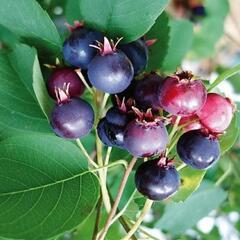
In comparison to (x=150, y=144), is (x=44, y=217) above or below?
below

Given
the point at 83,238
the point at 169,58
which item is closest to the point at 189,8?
the point at 169,58

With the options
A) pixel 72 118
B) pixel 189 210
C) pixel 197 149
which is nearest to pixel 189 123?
pixel 197 149

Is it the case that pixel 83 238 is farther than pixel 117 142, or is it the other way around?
pixel 83 238

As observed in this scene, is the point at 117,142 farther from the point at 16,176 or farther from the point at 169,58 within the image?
the point at 169,58

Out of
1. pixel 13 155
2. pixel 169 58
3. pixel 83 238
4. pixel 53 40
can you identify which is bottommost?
pixel 83 238

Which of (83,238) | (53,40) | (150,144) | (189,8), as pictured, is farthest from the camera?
(189,8)
